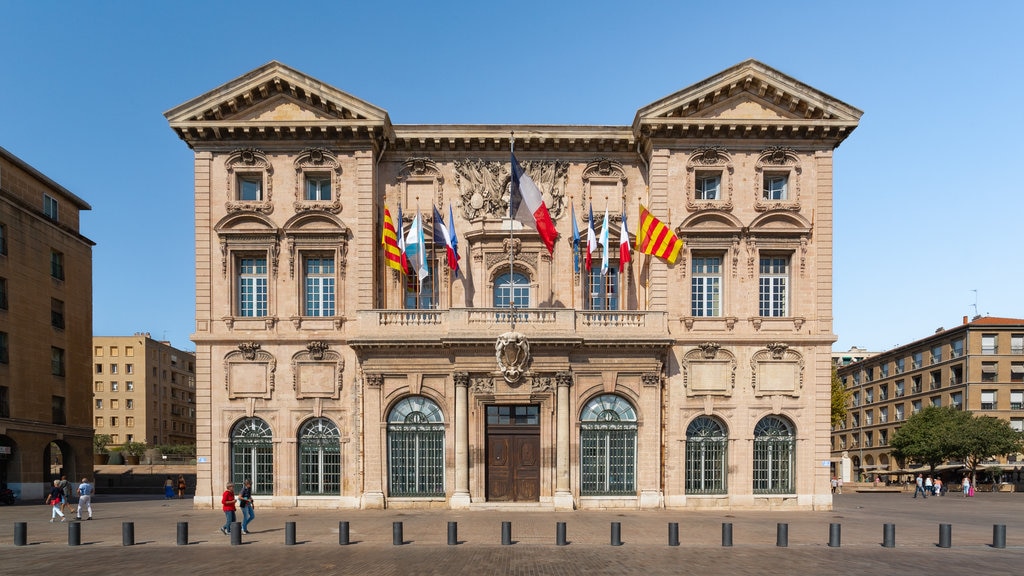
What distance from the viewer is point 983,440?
6000 cm

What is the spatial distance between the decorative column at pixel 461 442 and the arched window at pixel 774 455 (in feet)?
37.6

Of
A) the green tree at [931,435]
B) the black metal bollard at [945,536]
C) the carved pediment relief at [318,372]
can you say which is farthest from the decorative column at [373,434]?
the green tree at [931,435]

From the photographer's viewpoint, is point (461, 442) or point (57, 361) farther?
point (57, 361)

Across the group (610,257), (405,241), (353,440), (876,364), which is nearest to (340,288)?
(405,241)

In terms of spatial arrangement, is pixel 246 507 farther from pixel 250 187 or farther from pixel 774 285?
pixel 774 285

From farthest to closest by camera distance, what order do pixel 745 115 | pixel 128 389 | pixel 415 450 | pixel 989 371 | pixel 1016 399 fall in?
pixel 128 389 < pixel 989 371 < pixel 1016 399 < pixel 745 115 < pixel 415 450

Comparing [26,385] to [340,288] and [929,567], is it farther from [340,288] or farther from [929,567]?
[929,567]

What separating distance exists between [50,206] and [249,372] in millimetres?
23688

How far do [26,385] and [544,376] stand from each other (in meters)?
29.4

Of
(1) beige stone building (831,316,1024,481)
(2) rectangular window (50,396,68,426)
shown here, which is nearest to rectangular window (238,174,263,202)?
(2) rectangular window (50,396,68,426)

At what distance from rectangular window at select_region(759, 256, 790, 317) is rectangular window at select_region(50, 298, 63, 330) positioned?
3920cm

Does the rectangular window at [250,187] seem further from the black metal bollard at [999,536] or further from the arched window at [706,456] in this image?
the black metal bollard at [999,536]

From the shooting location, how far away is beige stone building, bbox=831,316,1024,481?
235ft

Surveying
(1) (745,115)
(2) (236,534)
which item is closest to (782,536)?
(2) (236,534)
